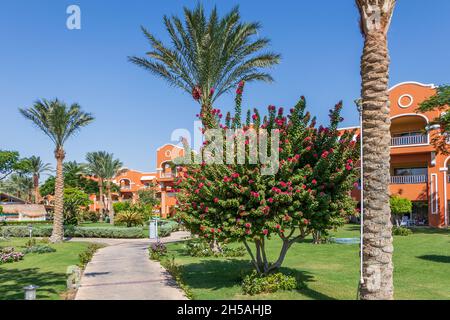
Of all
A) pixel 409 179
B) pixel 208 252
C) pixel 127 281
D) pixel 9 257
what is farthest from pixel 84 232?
pixel 409 179

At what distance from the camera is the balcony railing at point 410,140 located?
34.7 meters

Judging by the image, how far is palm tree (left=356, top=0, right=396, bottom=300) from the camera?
7.46 m

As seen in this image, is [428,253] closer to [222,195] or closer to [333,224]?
[333,224]

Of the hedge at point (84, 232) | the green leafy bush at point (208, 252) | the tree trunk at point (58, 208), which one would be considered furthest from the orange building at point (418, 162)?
the tree trunk at point (58, 208)

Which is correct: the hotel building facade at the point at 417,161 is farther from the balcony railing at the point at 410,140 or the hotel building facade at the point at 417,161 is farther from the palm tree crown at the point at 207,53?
the palm tree crown at the point at 207,53

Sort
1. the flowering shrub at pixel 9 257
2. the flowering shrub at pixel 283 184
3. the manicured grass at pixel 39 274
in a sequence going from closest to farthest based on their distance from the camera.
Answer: the flowering shrub at pixel 283 184 < the manicured grass at pixel 39 274 < the flowering shrub at pixel 9 257

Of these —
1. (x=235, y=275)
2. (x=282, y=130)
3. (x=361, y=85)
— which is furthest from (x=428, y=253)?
(x=361, y=85)

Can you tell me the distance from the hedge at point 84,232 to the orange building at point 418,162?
1940cm

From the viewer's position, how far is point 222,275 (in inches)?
525

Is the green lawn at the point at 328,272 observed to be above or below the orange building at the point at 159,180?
below

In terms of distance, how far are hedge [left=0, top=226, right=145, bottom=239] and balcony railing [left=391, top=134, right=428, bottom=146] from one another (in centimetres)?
2265

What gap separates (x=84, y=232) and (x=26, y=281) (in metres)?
21.1

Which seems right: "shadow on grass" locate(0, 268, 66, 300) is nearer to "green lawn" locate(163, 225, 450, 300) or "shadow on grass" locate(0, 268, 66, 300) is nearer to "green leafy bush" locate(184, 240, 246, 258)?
"green lawn" locate(163, 225, 450, 300)
